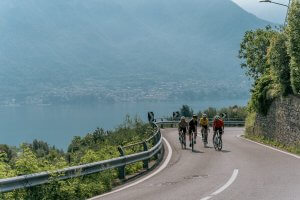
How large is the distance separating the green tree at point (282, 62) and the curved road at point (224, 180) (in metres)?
5.31

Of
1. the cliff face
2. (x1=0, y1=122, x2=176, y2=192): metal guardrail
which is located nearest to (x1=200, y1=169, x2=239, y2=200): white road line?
(x1=0, y1=122, x2=176, y2=192): metal guardrail

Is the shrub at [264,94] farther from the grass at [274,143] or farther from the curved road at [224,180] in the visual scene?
the curved road at [224,180]

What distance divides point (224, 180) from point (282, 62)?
1296cm

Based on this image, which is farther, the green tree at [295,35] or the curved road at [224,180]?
the green tree at [295,35]

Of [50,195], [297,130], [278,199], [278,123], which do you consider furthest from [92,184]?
[278,123]

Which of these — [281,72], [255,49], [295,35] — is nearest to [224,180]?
[295,35]

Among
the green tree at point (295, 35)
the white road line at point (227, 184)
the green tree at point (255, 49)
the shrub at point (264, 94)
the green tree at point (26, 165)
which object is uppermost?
the green tree at point (255, 49)

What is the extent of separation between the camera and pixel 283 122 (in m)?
24.9

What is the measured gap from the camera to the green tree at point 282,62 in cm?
2459

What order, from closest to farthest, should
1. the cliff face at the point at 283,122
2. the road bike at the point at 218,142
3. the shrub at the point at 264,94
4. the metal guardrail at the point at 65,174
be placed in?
the metal guardrail at the point at 65,174 → the cliff face at the point at 283,122 → the road bike at the point at 218,142 → the shrub at the point at 264,94

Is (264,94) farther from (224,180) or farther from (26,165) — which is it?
(26,165)

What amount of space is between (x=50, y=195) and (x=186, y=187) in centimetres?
337

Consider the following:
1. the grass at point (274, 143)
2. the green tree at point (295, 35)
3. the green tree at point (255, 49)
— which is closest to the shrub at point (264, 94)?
the grass at point (274, 143)

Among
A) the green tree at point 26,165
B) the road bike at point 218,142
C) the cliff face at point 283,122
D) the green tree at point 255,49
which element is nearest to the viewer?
the green tree at point 26,165
